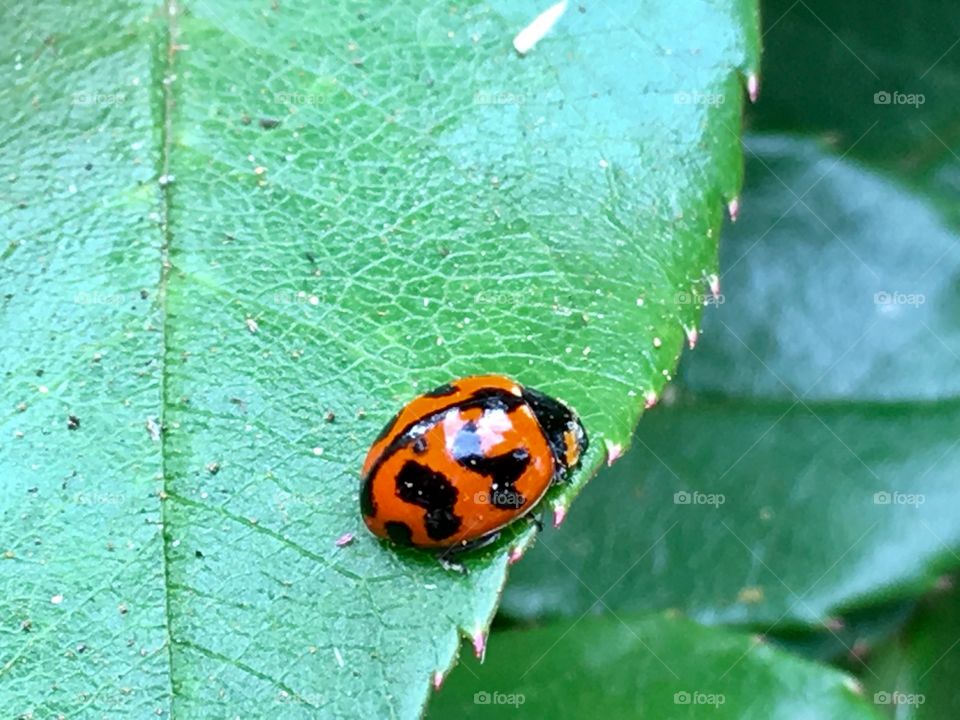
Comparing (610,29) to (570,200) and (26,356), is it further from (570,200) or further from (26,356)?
(26,356)

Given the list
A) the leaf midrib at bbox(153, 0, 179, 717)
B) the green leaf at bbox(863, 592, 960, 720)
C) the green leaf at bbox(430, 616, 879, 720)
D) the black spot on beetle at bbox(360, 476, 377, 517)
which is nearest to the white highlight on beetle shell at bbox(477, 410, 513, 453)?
the black spot on beetle at bbox(360, 476, 377, 517)

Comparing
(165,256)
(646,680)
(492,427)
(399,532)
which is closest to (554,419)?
(492,427)

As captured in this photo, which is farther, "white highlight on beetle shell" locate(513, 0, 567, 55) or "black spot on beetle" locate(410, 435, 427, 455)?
"white highlight on beetle shell" locate(513, 0, 567, 55)

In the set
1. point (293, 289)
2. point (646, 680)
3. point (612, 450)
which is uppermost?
point (293, 289)

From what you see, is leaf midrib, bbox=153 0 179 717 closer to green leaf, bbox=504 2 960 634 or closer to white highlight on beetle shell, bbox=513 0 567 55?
white highlight on beetle shell, bbox=513 0 567 55

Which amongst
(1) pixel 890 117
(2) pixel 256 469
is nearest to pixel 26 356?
(2) pixel 256 469

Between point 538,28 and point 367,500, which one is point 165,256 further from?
point 538,28
